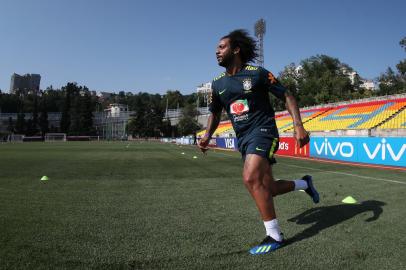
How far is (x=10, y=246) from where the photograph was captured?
11.5 feet

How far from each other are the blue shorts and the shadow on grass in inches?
35.3

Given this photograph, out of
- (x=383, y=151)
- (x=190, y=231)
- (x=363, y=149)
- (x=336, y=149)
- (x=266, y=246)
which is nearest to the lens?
(x=266, y=246)

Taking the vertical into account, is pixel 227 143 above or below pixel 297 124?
below

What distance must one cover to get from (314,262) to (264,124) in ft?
4.80

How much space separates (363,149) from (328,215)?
13.3 meters

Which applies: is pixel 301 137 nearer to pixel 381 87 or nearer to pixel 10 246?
pixel 10 246

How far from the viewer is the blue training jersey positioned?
404 cm

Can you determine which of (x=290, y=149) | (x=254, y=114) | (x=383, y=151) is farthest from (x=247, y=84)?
(x=290, y=149)

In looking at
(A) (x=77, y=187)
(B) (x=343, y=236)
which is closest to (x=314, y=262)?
(B) (x=343, y=236)

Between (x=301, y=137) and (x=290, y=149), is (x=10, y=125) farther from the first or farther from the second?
(x=301, y=137)

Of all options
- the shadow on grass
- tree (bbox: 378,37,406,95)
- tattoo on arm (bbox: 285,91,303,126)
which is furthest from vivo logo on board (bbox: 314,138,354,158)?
tree (bbox: 378,37,406,95)

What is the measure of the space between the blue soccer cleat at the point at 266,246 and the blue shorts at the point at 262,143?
79 centimetres

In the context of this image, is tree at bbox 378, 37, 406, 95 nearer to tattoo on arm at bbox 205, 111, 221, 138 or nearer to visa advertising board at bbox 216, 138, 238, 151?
visa advertising board at bbox 216, 138, 238, 151

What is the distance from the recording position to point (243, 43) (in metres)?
4.32
